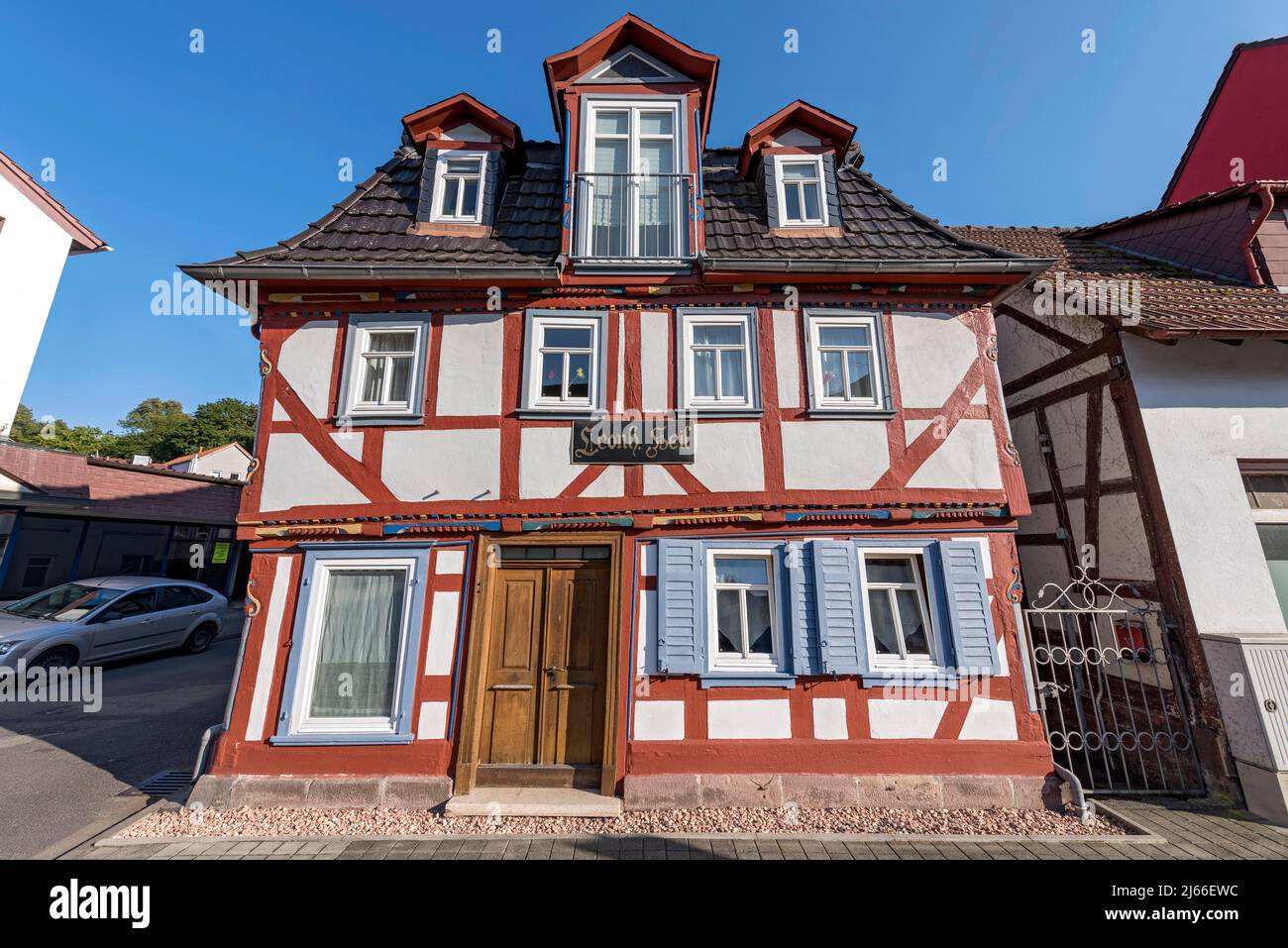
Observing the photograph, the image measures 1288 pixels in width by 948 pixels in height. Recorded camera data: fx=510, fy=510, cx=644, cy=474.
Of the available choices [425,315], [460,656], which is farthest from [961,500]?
[425,315]

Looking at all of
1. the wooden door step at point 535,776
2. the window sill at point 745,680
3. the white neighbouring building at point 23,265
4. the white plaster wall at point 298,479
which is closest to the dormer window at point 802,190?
the window sill at point 745,680

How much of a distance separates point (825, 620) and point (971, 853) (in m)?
2.34

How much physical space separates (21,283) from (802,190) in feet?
77.2

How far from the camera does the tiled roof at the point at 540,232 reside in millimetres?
6738

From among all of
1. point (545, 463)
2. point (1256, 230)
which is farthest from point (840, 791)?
point (1256, 230)

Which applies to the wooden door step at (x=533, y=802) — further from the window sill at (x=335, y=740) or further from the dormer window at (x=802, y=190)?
the dormer window at (x=802, y=190)

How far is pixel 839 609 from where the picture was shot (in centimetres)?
591

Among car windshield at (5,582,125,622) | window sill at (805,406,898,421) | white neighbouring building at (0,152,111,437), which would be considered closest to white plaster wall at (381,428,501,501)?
window sill at (805,406,898,421)

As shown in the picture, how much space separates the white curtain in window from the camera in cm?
586

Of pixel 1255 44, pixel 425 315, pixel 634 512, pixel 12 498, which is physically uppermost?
pixel 1255 44

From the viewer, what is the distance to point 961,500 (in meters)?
6.21

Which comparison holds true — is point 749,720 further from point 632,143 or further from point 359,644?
point 632,143

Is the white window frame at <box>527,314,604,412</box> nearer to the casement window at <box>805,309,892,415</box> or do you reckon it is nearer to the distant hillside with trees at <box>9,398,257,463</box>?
the casement window at <box>805,309,892,415</box>

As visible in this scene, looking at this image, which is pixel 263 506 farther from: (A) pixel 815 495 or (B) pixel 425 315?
(A) pixel 815 495
